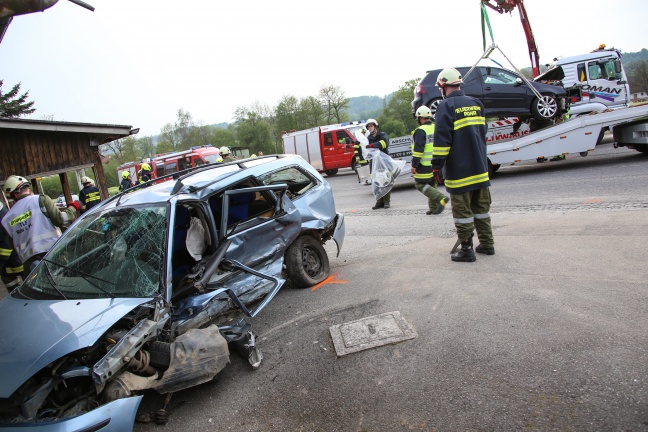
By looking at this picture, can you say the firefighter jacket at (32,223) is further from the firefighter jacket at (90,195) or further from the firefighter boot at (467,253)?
the firefighter boot at (467,253)

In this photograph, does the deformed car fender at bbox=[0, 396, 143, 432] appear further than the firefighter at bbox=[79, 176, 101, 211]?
No

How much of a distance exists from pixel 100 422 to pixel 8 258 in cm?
420

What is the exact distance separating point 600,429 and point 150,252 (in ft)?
10.4

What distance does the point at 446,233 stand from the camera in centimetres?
680

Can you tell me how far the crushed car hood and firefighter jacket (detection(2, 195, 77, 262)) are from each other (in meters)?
2.36

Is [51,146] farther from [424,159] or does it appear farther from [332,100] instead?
[332,100]

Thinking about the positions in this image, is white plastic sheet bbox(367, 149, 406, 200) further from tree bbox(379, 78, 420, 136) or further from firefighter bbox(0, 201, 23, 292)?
tree bbox(379, 78, 420, 136)

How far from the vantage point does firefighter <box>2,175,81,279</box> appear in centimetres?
533

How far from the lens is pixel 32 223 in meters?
5.34

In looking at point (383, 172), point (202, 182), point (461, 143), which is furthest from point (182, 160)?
point (461, 143)

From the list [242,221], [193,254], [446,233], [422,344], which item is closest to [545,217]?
[446,233]

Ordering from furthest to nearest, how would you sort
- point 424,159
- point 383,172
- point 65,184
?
1. point 65,184
2. point 383,172
3. point 424,159

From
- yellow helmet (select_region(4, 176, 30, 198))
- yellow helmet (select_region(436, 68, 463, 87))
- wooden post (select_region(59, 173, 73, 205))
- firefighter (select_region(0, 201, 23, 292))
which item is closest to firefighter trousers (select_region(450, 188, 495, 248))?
yellow helmet (select_region(436, 68, 463, 87))

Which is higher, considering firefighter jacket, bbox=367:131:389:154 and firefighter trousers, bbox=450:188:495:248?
firefighter jacket, bbox=367:131:389:154
